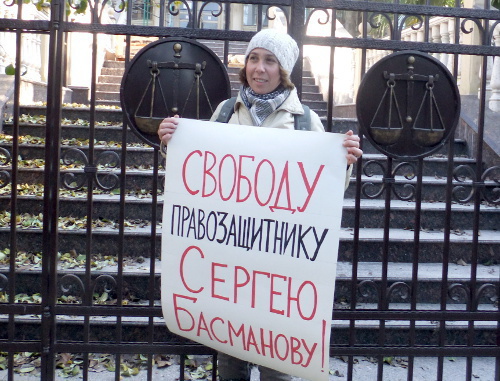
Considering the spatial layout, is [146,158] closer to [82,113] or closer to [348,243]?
[82,113]

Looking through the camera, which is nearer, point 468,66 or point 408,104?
point 408,104

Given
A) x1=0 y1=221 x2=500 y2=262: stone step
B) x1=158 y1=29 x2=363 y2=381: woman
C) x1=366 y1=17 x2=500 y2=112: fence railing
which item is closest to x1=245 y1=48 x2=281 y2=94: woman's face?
x1=158 y1=29 x2=363 y2=381: woman

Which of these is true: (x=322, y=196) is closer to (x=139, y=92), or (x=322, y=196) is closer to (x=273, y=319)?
(x=273, y=319)

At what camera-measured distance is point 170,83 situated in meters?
3.03

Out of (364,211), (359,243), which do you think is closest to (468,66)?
(364,211)

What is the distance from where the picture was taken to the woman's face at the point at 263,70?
2604 mm

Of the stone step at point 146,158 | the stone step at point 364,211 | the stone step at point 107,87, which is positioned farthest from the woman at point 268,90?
the stone step at point 107,87

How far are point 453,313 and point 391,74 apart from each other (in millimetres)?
1306

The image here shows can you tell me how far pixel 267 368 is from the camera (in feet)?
8.95

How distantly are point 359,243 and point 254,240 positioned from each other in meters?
2.31

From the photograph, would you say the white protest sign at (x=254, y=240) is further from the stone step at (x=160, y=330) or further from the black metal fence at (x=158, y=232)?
the stone step at (x=160, y=330)

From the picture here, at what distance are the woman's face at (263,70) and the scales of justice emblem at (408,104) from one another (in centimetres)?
62

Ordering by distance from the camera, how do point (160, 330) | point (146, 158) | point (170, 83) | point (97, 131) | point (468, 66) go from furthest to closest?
1. point (468, 66)
2. point (97, 131)
3. point (146, 158)
4. point (160, 330)
5. point (170, 83)

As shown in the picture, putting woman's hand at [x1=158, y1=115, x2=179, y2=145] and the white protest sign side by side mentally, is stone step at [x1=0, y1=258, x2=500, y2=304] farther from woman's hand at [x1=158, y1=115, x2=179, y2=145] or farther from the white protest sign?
woman's hand at [x1=158, y1=115, x2=179, y2=145]
